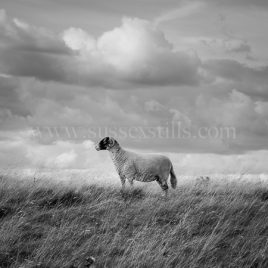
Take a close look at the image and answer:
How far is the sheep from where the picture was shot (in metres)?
15.2

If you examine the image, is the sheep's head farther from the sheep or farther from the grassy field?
the grassy field

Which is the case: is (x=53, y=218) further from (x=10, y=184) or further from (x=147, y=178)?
(x=147, y=178)

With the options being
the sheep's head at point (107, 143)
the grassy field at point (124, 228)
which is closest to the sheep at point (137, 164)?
the sheep's head at point (107, 143)

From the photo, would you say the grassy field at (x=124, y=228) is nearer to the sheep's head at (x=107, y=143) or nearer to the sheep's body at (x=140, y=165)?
the sheep's body at (x=140, y=165)

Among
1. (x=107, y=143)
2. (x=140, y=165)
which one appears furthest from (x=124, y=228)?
(x=107, y=143)

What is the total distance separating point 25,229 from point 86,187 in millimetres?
4844

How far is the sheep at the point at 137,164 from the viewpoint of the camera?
1520cm

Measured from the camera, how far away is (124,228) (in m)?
9.95

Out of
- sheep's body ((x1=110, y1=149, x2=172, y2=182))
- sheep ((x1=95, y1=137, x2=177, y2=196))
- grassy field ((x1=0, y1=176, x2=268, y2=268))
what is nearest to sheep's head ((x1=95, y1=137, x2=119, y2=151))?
sheep ((x1=95, y1=137, x2=177, y2=196))

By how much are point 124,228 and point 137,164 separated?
543 centimetres

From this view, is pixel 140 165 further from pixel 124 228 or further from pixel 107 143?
pixel 124 228

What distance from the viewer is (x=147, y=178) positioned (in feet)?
50.3

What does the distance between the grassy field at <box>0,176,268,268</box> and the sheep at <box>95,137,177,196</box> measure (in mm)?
1125

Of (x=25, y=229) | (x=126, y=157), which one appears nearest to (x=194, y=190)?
(x=126, y=157)
